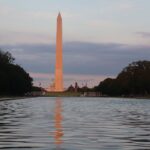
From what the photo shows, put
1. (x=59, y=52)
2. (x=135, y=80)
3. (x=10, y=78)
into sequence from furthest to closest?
(x=135, y=80)
(x=10, y=78)
(x=59, y=52)

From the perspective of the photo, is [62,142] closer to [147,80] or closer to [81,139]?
[81,139]

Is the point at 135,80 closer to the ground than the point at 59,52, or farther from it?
closer to the ground

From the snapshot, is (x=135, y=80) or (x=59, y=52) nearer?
(x=59, y=52)

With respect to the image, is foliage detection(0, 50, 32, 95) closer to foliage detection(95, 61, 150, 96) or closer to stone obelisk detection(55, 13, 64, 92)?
stone obelisk detection(55, 13, 64, 92)

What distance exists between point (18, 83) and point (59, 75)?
56.6ft

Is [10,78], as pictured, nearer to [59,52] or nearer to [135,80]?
[59,52]

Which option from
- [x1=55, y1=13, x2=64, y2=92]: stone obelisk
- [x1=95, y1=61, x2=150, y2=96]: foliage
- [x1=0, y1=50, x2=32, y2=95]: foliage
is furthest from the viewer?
[x1=95, y1=61, x2=150, y2=96]: foliage

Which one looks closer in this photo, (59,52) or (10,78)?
(59,52)

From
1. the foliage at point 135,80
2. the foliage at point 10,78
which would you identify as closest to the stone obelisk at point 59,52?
the foliage at point 10,78

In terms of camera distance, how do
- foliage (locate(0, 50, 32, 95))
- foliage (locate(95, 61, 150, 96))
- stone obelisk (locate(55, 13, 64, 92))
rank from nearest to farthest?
stone obelisk (locate(55, 13, 64, 92)) < foliage (locate(0, 50, 32, 95)) < foliage (locate(95, 61, 150, 96))

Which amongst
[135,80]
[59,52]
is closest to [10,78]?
[59,52]

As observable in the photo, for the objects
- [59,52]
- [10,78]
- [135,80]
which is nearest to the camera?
[59,52]

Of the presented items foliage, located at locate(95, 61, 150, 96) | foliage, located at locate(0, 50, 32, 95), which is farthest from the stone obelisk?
foliage, located at locate(95, 61, 150, 96)

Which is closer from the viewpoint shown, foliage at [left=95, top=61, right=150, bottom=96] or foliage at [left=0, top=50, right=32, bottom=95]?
foliage at [left=0, top=50, right=32, bottom=95]
